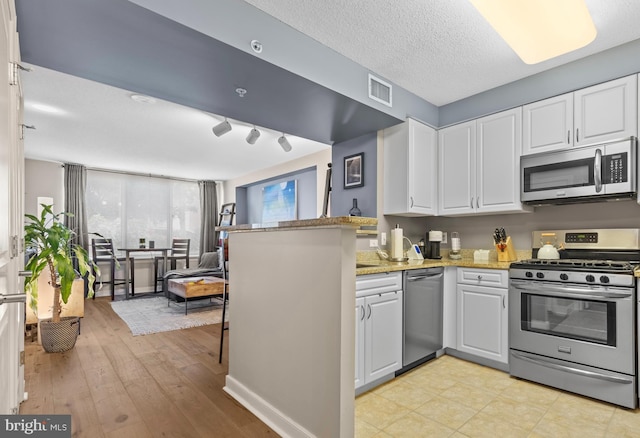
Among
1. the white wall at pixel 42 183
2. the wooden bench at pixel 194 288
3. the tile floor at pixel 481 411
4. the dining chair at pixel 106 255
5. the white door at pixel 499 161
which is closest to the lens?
the tile floor at pixel 481 411

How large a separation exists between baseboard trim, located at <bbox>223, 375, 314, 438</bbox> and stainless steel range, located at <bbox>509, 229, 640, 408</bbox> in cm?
193

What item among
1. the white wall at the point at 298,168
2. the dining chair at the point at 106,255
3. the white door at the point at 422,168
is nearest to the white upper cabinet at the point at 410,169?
the white door at the point at 422,168

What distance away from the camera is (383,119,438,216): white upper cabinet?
3.39 metres

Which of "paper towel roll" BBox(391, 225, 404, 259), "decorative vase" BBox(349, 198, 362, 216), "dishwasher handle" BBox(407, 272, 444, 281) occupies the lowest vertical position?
"dishwasher handle" BBox(407, 272, 444, 281)

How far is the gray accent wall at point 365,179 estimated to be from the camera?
3.65 metres

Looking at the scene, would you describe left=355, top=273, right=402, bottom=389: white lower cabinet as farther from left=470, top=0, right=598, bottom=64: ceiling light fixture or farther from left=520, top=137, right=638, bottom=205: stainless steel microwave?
left=470, top=0, right=598, bottom=64: ceiling light fixture

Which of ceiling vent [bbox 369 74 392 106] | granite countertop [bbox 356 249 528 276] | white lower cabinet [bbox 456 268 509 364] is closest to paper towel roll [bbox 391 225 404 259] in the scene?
granite countertop [bbox 356 249 528 276]

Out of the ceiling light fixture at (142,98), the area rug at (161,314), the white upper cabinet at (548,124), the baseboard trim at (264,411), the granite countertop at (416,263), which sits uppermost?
the ceiling light fixture at (142,98)

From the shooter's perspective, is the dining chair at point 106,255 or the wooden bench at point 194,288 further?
the dining chair at point 106,255

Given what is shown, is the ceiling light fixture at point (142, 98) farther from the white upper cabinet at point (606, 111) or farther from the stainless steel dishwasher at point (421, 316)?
the white upper cabinet at point (606, 111)

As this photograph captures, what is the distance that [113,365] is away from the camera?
3.03m

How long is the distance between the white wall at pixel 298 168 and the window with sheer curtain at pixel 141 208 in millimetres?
1123

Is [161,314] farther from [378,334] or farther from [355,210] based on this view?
[378,334]

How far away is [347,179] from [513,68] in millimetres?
1890
